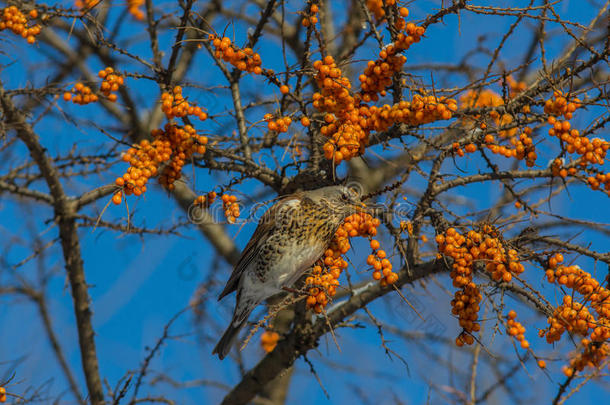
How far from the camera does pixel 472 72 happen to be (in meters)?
5.07

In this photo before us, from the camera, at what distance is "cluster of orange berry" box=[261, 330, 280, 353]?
425cm

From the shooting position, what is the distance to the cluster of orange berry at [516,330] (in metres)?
2.95

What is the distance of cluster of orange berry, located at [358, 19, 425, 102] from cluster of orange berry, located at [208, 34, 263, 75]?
517 mm

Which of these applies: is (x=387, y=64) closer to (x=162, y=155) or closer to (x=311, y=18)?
(x=311, y=18)

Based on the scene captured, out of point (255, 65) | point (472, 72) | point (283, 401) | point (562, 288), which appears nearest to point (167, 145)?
point (255, 65)

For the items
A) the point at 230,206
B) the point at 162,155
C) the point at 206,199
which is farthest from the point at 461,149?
the point at 162,155

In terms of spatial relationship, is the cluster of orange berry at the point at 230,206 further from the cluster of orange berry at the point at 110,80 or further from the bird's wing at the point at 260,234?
the cluster of orange berry at the point at 110,80

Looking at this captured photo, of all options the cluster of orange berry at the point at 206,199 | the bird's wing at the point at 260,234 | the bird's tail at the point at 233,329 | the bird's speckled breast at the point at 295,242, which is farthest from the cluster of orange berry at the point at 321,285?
the bird's tail at the point at 233,329

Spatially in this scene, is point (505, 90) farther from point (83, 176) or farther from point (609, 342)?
point (83, 176)

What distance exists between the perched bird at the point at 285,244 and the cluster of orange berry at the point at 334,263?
0.19m

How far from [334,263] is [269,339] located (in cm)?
136

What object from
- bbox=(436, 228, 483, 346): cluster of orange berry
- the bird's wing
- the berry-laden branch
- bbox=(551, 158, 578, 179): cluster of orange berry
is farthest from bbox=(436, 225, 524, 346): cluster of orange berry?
the bird's wing

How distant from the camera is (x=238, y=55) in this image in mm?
2918

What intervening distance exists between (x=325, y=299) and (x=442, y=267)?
85 centimetres
